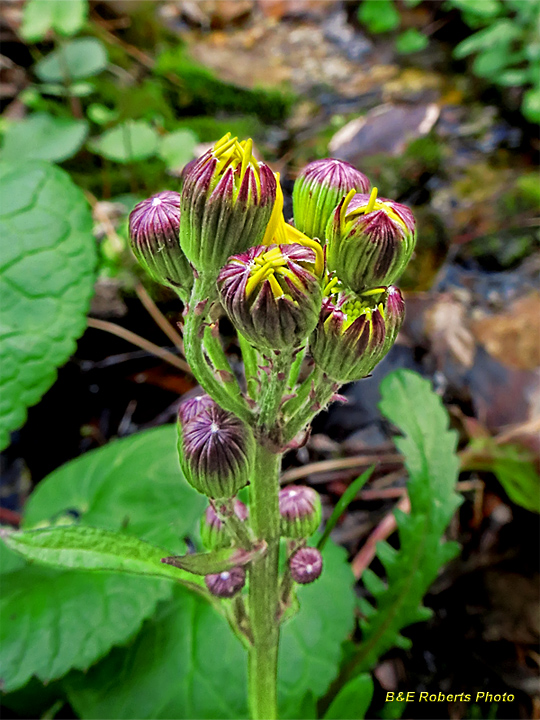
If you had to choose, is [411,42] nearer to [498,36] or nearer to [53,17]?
[498,36]

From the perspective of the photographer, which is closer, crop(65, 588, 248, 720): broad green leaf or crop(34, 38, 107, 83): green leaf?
crop(65, 588, 248, 720): broad green leaf

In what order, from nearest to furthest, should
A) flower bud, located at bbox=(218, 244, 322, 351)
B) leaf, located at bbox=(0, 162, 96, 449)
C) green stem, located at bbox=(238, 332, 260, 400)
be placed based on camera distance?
flower bud, located at bbox=(218, 244, 322, 351), green stem, located at bbox=(238, 332, 260, 400), leaf, located at bbox=(0, 162, 96, 449)

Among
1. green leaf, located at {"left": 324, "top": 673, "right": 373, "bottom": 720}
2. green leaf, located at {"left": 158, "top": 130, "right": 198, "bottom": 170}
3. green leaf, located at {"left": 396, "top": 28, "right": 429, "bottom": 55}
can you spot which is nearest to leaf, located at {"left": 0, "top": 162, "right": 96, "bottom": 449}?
green leaf, located at {"left": 324, "top": 673, "right": 373, "bottom": 720}

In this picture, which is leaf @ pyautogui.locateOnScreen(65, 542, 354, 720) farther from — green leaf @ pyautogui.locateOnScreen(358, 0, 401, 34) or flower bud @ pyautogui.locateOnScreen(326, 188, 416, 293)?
green leaf @ pyautogui.locateOnScreen(358, 0, 401, 34)

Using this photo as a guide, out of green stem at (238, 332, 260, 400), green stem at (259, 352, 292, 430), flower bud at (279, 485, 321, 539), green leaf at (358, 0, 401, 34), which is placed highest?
green leaf at (358, 0, 401, 34)

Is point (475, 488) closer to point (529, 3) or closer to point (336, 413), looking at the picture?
point (336, 413)

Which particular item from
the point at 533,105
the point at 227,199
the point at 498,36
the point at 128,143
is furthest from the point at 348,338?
the point at 498,36
